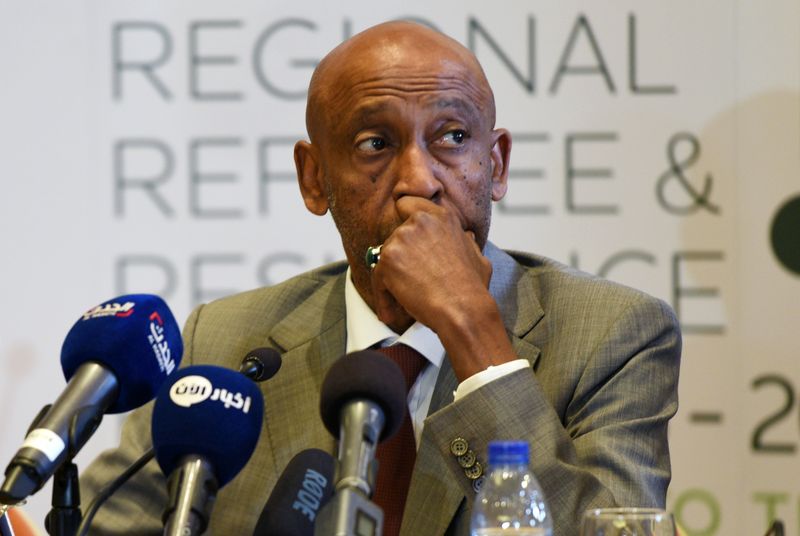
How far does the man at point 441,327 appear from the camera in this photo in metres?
2.42

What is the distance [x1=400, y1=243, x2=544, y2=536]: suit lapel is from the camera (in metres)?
2.59

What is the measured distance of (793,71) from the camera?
4062 mm

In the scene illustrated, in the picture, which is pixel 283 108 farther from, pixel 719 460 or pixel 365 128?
pixel 719 460

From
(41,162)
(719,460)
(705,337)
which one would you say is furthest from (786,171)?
(41,162)

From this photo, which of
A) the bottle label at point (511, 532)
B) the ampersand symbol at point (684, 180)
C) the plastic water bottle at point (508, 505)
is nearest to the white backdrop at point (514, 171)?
the ampersand symbol at point (684, 180)

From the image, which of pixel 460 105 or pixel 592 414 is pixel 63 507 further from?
pixel 460 105

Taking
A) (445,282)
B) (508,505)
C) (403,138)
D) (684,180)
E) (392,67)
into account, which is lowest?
(508,505)

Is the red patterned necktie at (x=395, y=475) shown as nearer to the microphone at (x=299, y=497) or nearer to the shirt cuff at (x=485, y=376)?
the shirt cuff at (x=485, y=376)

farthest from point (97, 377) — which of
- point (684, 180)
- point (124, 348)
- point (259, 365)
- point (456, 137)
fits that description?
point (684, 180)

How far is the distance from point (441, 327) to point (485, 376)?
0.49 ft

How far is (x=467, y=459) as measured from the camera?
231cm

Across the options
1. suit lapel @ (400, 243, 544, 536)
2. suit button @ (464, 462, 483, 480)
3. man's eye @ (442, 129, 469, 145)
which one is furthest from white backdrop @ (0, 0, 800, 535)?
suit button @ (464, 462, 483, 480)

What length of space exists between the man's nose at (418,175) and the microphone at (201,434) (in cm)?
104

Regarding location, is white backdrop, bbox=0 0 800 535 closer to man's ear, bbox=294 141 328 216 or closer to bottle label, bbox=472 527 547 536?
man's ear, bbox=294 141 328 216
